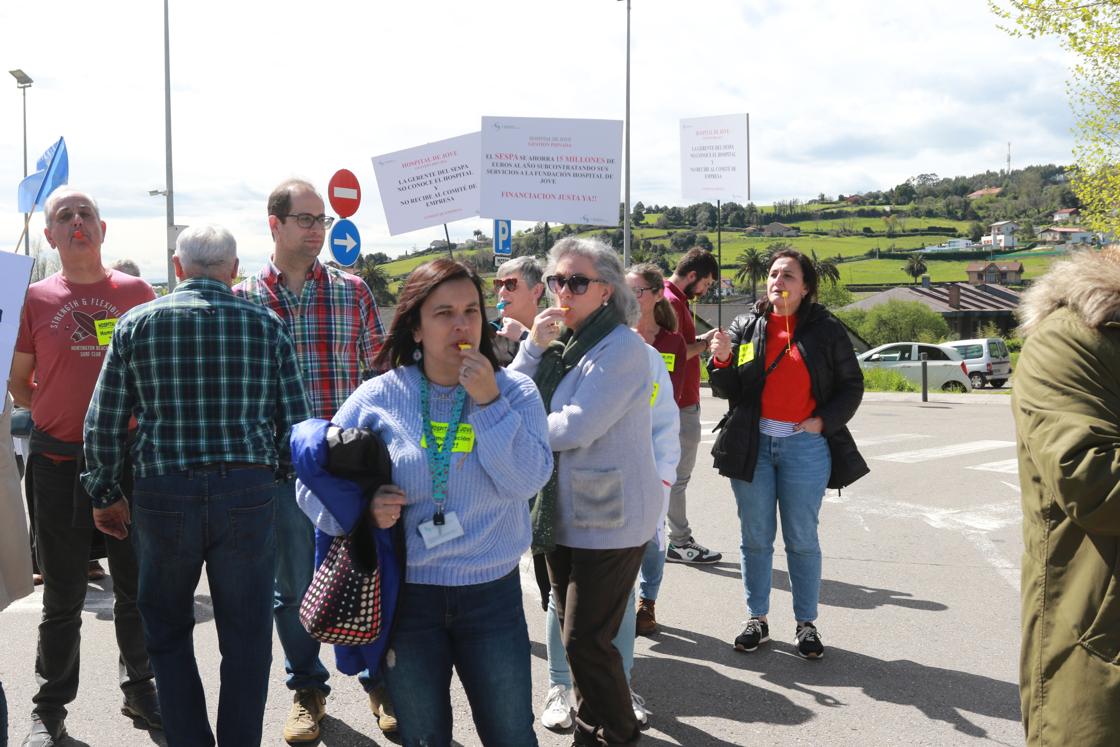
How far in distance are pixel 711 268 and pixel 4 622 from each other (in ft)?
16.5

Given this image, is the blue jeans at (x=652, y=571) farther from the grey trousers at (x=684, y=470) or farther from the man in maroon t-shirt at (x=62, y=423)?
the man in maroon t-shirt at (x=62, y=423)

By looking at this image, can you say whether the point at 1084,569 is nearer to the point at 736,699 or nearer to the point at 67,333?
the point at 736,699

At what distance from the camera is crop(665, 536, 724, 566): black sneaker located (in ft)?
22.2

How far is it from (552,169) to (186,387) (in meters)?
5.97

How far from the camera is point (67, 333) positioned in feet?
12.4

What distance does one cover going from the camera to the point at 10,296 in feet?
9.75

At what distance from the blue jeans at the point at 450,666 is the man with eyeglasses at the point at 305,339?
1537mm

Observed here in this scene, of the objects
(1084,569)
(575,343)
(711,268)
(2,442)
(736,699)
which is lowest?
(736,699)

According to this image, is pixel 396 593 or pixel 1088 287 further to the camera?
pixel 396 593

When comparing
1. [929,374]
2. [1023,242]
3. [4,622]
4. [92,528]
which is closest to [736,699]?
[92,528]

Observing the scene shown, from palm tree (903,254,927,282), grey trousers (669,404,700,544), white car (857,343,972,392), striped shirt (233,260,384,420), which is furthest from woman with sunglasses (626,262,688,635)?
palm tree (903,254,927,282)

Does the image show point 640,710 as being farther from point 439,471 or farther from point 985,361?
point 985,361

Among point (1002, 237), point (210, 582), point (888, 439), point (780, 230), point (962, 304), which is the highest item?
point (780, 230)

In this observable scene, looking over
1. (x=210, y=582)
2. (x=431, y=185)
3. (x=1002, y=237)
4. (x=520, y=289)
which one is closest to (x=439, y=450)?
(x=210, y=582)
